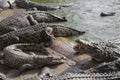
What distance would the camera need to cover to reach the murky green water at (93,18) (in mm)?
9844

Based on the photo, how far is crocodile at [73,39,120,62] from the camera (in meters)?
7.49

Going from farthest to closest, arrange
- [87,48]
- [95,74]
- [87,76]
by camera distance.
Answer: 1. [87,48]
2. [95,74]
3. [87,76]

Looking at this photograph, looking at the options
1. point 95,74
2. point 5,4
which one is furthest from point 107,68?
point 5,4

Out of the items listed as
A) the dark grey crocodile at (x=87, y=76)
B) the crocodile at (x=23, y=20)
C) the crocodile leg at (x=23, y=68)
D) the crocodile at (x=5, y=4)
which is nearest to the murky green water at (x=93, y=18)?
the crocodile at (x=23, y=20)

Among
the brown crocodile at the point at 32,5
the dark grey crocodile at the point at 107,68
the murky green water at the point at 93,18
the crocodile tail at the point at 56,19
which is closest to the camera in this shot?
the dark grey crocodile at the point at 107,68

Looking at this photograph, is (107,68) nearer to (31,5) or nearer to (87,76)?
(87,76)

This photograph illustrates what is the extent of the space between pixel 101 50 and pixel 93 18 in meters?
3.91

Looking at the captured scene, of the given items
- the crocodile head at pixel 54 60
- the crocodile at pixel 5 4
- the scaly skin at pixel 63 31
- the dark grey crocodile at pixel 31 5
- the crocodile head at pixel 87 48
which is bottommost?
the dark grey crocodile at pixel 31 5

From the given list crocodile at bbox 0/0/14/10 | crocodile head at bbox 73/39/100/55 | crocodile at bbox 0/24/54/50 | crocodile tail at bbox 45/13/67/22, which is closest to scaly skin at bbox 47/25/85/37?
crocodile at bbox 0/24/54/50

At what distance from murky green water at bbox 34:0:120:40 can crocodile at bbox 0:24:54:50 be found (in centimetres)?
109

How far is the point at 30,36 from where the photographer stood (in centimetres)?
902

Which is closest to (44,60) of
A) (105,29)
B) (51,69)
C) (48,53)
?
(51,69)

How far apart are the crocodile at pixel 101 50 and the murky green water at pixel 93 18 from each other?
5.34ft

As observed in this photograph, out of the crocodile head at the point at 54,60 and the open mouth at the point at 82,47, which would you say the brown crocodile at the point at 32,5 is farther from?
the crocodile head at the point at 54,60
